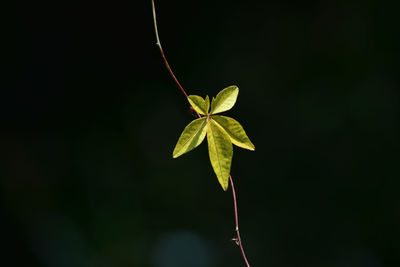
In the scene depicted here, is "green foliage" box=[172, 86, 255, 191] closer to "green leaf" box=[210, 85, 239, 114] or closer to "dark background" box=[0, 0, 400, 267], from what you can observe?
"green leaf" box=[210, 85, 239, 114]

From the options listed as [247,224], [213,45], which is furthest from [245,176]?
[213,45]

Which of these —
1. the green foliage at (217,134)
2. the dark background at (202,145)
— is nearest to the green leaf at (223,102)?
the green foliage at (217,134)

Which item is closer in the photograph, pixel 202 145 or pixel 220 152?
pixel 220 152

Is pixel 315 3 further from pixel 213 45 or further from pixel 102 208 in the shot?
pixel 102 208

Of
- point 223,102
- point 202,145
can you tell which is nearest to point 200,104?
point 223,102

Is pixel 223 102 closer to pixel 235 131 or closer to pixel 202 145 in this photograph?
pixel 235 131

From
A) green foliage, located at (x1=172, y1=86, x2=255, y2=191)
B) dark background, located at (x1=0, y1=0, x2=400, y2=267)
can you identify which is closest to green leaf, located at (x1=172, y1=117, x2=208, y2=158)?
green foliage, located at (x1=172, y1=86, x2=255, y2=191)

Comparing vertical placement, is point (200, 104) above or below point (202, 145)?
above
